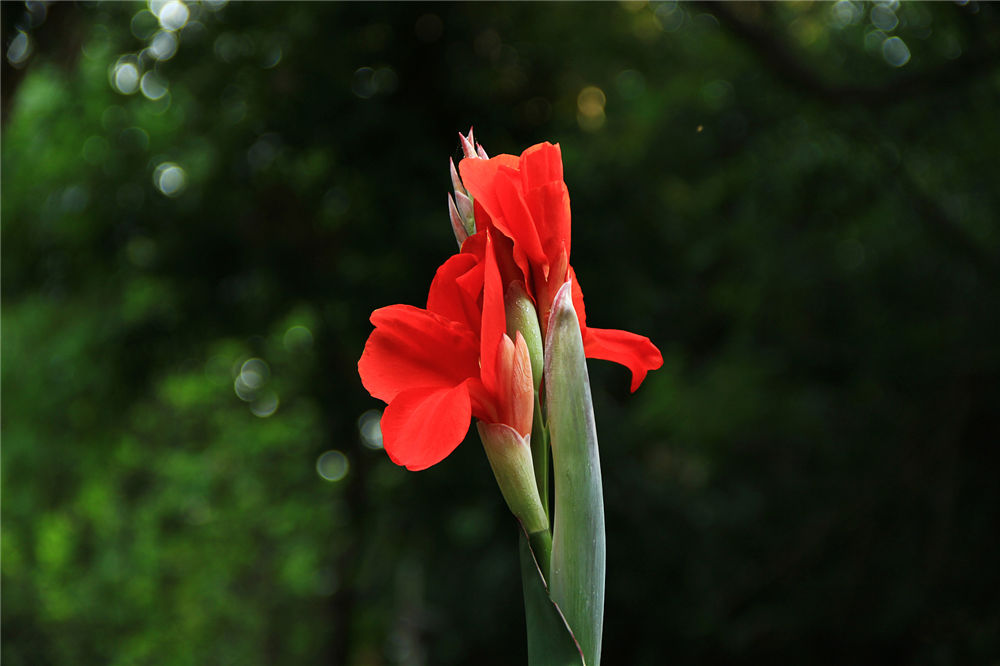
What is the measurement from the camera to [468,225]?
0.74 metres

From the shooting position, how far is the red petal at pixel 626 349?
2.56 feet

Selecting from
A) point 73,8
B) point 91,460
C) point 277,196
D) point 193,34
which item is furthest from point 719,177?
point 91,460

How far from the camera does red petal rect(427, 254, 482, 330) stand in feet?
2.29

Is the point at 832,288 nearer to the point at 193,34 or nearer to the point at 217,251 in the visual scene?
the point at 217,251

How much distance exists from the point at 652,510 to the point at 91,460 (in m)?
4.39

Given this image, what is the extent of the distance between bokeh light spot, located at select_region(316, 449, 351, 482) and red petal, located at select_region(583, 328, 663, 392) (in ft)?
16.8

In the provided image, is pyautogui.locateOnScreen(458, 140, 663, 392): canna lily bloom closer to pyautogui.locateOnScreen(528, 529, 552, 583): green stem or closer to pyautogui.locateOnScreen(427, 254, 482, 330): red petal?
pyautogui.locateOnScreen(427, 254, 482, 330): red petal

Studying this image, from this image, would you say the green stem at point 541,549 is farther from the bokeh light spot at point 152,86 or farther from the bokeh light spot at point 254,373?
the bokeh light spot at point 254,373

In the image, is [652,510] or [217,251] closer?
[652,510]

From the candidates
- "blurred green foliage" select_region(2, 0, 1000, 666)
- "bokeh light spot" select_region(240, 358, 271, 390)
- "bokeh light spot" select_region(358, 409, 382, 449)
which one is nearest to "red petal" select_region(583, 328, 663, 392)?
"blurred green foliage" select_region(2, 0, 1000, 666)

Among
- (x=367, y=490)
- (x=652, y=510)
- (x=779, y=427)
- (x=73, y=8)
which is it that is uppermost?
(x=73, y=8)

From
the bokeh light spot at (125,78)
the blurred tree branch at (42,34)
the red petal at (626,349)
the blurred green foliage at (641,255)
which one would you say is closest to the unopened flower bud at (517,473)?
the red petal at (626,349)

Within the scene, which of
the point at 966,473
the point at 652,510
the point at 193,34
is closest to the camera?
the point at 966,473

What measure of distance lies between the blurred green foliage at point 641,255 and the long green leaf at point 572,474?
3.19m
